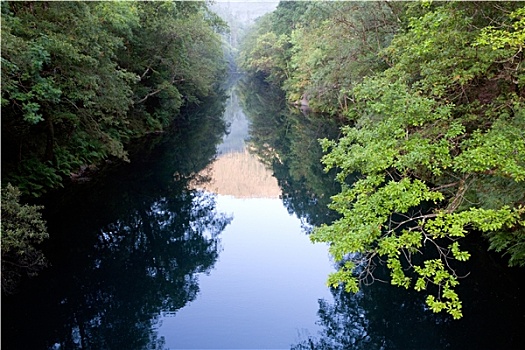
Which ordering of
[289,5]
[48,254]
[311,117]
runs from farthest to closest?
[289,5] < [311,117] < [48,254]

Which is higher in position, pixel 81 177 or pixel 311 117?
pixel 311 117

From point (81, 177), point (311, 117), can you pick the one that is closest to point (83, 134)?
point (81, 177)

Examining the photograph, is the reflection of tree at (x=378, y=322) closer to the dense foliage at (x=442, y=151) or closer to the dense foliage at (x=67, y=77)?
the dense foliage at (x=442, y=151)

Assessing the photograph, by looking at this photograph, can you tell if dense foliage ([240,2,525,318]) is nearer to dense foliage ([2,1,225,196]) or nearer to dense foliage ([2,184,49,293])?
dense foliage ([2,184,49,293])

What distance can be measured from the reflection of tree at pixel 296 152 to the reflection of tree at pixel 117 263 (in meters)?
3.54

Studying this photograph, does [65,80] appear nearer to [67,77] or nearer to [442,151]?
[67,77]

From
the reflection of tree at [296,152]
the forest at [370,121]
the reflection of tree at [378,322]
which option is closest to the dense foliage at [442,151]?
the forest at [370,121]

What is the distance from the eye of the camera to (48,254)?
11.6 meters

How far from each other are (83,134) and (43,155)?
6.68 ft

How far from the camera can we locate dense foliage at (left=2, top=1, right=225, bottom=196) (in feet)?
33.8

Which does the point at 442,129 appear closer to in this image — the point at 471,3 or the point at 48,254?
the point at 471,3

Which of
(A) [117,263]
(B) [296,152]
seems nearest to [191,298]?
(A) [117,263]

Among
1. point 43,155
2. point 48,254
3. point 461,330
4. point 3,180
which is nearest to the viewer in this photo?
point 461,330

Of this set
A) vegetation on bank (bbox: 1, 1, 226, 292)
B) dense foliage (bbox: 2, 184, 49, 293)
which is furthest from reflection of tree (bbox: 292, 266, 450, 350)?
vegetation on bank (bbox: 1, 1, 226, 292)
